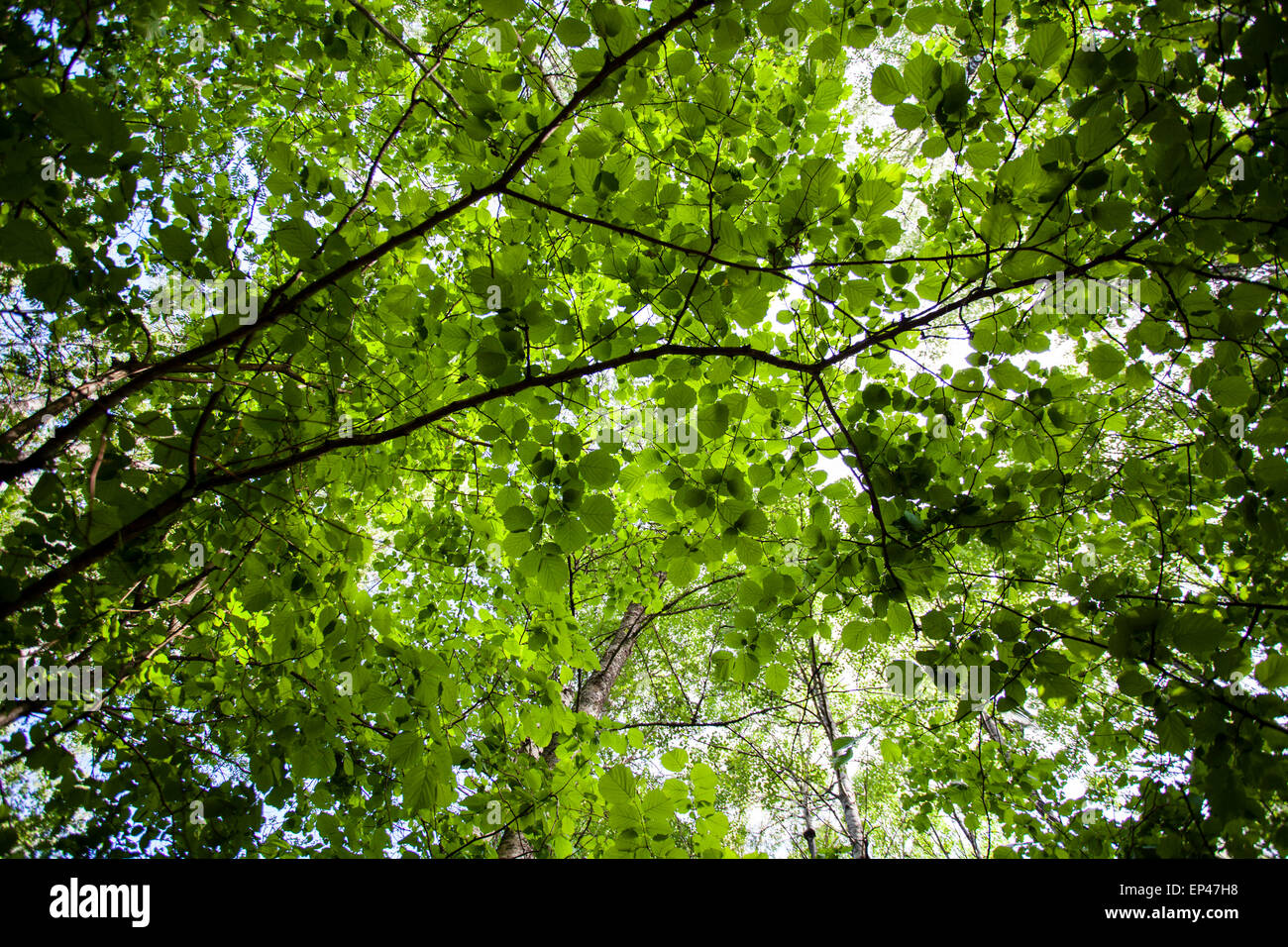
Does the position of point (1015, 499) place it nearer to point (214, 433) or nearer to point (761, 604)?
point (761, 604)

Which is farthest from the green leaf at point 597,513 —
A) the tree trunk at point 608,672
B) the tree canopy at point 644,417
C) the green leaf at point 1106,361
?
the tree trunk at point 608,672

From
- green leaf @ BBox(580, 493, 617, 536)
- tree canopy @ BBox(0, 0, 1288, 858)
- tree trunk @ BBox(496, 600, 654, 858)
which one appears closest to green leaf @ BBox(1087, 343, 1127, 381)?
tree canopy @ BBox(0, 0, 1288, 858)

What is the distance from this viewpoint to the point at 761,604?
7.18 ft

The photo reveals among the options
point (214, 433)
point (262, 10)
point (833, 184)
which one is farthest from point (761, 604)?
point (262, 10)

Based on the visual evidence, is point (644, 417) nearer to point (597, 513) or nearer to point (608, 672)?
point (597, 513)

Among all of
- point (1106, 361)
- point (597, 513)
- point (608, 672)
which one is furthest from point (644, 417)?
point (608, 672)

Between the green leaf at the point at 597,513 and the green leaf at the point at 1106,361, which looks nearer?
the green leaf at the point at 597,513

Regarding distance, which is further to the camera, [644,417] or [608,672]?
[608,672]

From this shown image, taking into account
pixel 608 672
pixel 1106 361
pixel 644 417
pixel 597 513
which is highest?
pixel 644 417

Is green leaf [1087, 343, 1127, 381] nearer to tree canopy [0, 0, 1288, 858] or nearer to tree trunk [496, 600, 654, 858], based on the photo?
tree canopy [0, 0, 1288, 858]

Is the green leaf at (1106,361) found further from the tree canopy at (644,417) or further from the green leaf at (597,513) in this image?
the green leaf at (597,513)

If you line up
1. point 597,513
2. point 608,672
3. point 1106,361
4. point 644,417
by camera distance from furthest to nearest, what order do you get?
point 608,672, point 644,417, point 1106,361, point 597,513

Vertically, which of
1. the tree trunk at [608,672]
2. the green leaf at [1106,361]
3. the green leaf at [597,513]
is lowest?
the tree trunk at [608,672]

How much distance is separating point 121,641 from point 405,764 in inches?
62.5
